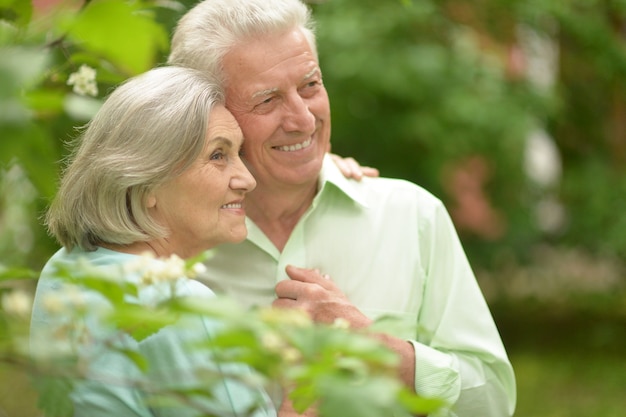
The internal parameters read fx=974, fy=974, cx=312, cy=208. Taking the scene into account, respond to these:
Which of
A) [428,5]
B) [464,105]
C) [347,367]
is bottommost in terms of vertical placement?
[464,105]

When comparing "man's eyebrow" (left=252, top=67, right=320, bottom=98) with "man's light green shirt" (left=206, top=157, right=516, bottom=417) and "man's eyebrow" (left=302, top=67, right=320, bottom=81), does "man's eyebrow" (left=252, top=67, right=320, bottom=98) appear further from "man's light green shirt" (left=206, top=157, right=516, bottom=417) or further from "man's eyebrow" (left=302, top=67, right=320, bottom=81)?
"man's light green shirt" (left=206, top=157, right=516, bottom=417)

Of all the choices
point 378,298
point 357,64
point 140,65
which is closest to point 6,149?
point 140,65

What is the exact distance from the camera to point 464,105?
6383 millimetres

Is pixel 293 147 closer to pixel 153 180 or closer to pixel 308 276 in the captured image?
pixel 308 276

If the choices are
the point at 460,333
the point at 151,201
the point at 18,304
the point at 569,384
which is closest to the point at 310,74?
the point at 151,201

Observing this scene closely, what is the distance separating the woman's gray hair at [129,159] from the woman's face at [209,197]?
0.03 meters

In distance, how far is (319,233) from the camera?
2.84 m

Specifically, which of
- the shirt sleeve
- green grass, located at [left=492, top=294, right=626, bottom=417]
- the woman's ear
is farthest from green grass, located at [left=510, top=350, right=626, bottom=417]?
the woman's ear

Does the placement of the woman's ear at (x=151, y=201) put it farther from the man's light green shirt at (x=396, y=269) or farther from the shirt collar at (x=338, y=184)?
the shirt collar at (x=338, y=184)

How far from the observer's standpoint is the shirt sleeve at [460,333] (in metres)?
2.68

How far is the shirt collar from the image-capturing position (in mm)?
2842

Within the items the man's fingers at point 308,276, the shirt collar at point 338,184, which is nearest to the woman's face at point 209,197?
the man's fingers at point 308,276

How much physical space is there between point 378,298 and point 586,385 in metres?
4.58

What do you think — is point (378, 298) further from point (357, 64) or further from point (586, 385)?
point (586, 385)
